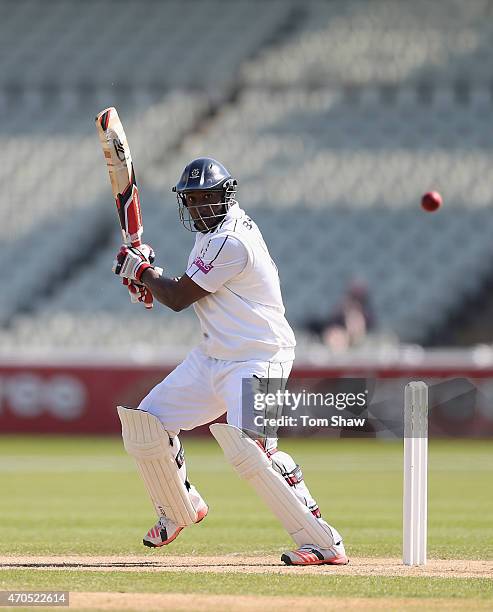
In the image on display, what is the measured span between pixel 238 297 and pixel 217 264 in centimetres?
23

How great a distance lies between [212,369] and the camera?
6754 mm

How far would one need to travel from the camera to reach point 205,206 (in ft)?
22.4

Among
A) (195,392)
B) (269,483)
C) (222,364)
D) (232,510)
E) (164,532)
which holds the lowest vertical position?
(232,510)

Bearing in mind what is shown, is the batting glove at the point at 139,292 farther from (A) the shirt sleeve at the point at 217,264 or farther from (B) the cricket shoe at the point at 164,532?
(B) the cricket shoe at the point at 164,532

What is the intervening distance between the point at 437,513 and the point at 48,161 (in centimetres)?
1293

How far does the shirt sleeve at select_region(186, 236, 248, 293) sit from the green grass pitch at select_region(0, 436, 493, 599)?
1.42 m

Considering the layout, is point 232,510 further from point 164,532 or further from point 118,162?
point 118,162

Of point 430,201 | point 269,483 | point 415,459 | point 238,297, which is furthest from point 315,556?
point 430,201

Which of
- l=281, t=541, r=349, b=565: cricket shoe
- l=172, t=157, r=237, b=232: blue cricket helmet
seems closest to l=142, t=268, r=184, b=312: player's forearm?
l=172, t=157, r=237, b=232: blue cricket helmet

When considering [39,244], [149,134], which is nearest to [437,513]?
[39,244]

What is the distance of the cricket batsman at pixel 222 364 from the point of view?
21.4 ft

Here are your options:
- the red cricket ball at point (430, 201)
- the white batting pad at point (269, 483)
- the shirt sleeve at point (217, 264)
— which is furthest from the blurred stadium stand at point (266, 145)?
the white batting pad at point (269, 483)

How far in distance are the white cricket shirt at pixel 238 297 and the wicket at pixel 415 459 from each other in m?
0.75

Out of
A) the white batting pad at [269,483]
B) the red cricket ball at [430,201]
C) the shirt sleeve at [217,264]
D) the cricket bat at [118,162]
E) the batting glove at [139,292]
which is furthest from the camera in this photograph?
the red cricket ball at [430,201]
